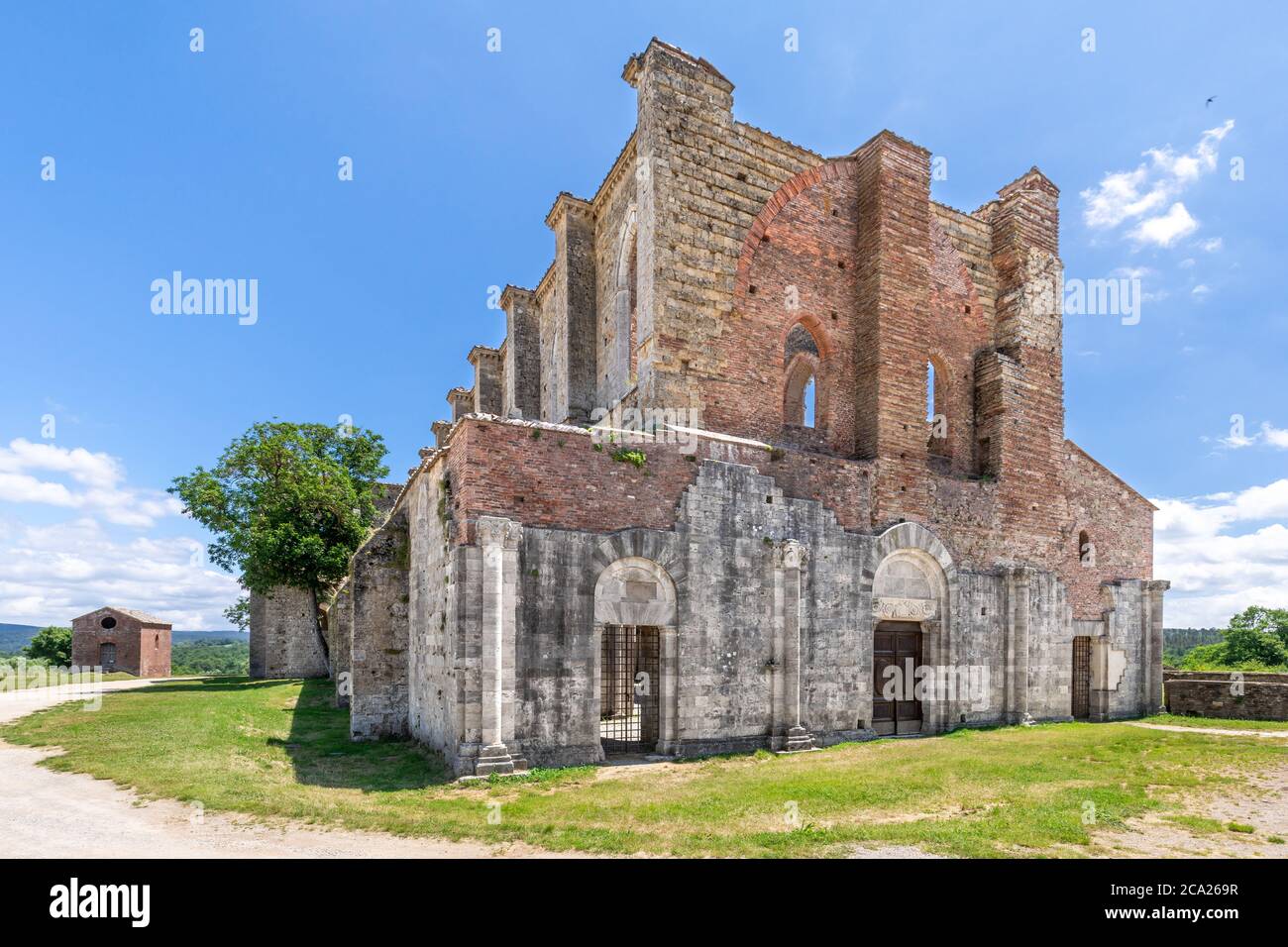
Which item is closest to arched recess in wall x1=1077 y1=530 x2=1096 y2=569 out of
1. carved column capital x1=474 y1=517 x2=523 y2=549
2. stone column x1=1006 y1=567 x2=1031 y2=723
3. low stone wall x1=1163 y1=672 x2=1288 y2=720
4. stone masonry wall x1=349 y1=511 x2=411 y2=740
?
stone column x1=1006 y1=567 x2=1031 y2=723

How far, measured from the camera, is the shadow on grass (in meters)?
10.4

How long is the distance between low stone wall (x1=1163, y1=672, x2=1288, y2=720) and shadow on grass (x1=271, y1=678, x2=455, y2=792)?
2118 cm

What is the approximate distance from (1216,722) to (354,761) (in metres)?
20.6

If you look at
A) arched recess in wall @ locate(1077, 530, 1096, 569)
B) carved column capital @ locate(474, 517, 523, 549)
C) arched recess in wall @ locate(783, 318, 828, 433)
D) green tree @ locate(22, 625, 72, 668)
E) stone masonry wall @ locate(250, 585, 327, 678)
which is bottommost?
green tree @ locate(22, 625, 72, 668)

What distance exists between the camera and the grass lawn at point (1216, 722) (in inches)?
648

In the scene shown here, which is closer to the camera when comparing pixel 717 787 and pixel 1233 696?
pixel 717 787

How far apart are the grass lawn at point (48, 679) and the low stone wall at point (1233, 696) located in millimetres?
38793

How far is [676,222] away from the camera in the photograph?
14148 millimetres

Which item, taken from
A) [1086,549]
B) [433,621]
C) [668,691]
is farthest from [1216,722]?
[433,621]

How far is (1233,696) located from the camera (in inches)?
751

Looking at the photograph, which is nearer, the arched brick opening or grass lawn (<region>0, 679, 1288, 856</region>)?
grass lawn (<region>0, 679, 1288, 856</region>)

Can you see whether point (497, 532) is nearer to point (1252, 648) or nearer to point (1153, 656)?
point (1153, 656)

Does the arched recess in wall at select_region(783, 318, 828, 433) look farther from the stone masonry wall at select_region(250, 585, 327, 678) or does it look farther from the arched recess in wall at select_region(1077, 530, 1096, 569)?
the stone masonry wall at select_region(250, 585, 327, 678)
